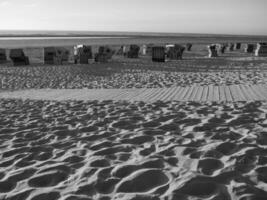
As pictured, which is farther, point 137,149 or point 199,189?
point 137,149

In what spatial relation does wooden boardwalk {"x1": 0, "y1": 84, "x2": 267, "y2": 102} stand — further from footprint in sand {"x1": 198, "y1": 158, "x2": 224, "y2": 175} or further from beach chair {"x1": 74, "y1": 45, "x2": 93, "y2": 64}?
beach chair {"x1": 74, "y1": 45, "x2": 93, "y2": 64}

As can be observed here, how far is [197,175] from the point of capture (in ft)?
10.4

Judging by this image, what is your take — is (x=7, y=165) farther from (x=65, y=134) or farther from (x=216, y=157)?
(x=216, y=157)

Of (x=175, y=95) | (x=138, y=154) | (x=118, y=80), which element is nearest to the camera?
(x=138, y=154)

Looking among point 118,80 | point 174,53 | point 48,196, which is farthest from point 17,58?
point 48,196

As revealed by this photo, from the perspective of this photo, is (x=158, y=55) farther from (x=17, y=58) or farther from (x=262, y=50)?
(x=17, y=58)

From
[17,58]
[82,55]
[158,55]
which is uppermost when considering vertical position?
[158,55]

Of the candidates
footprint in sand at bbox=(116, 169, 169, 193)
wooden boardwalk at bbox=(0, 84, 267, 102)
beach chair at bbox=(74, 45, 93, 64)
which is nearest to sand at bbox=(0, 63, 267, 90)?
wooden boardwalk at bbox=(0, 84, 267, 102)

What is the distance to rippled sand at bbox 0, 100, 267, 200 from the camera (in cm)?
299

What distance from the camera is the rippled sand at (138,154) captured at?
2.99 m

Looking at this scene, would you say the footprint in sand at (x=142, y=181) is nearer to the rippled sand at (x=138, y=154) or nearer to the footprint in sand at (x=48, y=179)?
the rippled sand at (x=138, y=154)

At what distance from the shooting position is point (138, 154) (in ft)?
12.8

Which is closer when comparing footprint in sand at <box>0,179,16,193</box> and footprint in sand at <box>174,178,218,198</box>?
footprint in sand at <box>174,178,218,198</box>

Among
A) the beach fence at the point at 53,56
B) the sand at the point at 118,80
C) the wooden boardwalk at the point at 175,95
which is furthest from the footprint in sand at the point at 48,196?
the beach fence at the point at 53,56
